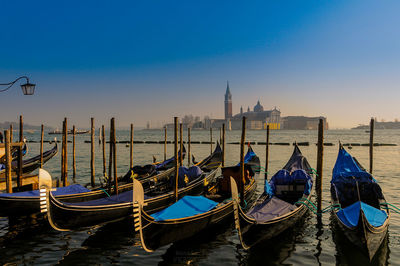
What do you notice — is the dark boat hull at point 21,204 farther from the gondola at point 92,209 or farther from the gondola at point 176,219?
the gondola at point 176,219

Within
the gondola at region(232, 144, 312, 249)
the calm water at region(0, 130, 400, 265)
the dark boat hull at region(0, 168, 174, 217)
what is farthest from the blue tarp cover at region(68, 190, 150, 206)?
the gondola at region(232, 144, 312, 249)

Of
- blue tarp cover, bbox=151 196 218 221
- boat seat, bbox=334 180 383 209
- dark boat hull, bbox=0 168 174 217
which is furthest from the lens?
boat seat, bbox=334 180 383 209

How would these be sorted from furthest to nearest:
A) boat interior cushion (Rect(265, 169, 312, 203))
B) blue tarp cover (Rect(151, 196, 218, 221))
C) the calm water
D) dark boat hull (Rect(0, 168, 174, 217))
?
boat interior cushion (Rect(265, 169, 312, 203)), dark boat hull (Rect(0, 168, 174, 217)), blue tarp cover (Rect(151, 196, 218, 221)), the calm water

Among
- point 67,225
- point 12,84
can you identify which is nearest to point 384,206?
point 67,225

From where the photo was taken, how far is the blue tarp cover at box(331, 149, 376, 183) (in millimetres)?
9141

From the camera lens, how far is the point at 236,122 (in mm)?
184125

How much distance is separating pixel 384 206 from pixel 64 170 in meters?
11.4

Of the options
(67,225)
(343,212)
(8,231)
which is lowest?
(8,231)

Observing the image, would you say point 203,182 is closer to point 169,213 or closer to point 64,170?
point 169,213

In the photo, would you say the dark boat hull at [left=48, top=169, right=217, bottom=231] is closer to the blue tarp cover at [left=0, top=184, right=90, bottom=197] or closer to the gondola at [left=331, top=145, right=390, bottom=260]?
the blue tarp cover at [left=0, top=184, right=90, bottom=197]

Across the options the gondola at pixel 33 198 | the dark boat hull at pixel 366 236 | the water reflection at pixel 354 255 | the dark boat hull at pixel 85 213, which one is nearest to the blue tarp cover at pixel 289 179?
the water reflection at pixel 354 255

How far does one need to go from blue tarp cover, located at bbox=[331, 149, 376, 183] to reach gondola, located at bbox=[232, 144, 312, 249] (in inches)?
36.2

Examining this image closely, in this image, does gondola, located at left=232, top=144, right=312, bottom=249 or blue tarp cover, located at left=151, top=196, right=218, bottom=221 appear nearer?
gondola, located at left=232, top=144, right=312, bottom=249

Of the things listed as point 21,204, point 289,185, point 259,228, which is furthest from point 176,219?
point 289,185
